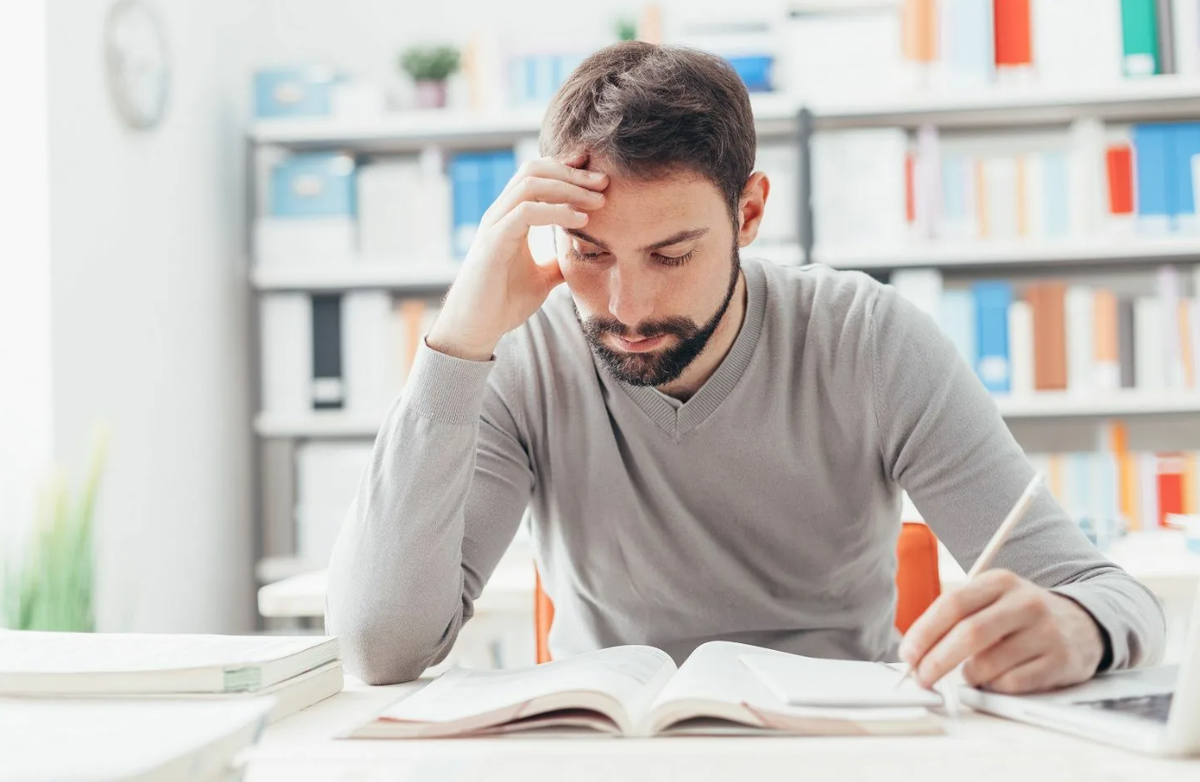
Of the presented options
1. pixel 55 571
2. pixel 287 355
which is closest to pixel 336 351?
pixel 287 355

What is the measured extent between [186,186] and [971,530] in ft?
7.71

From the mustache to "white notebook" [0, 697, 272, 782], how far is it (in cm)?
53

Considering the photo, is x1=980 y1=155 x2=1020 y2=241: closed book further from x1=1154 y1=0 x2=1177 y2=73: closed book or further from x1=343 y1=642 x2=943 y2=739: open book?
x1=343 y1=642 x2=943 y2=739: open book

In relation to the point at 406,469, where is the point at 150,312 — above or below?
above

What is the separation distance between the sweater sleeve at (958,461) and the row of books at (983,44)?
168 centimetres

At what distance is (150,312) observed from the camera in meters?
2.66

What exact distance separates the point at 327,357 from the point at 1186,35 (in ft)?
7.58

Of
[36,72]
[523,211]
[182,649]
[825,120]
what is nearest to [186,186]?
[36,72]

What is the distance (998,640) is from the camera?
2.52 ft

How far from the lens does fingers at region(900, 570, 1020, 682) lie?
755 mm

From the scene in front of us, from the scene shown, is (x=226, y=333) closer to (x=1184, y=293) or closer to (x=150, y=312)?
(x=150, y=312)

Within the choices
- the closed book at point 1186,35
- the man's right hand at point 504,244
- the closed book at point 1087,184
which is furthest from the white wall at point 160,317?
the closed book at point 1186,35

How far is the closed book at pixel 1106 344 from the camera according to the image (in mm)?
2680

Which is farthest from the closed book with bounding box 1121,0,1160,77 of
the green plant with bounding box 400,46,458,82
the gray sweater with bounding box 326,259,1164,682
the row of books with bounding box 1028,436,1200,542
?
the gray sweater with bounding box 326,259,1164,682
